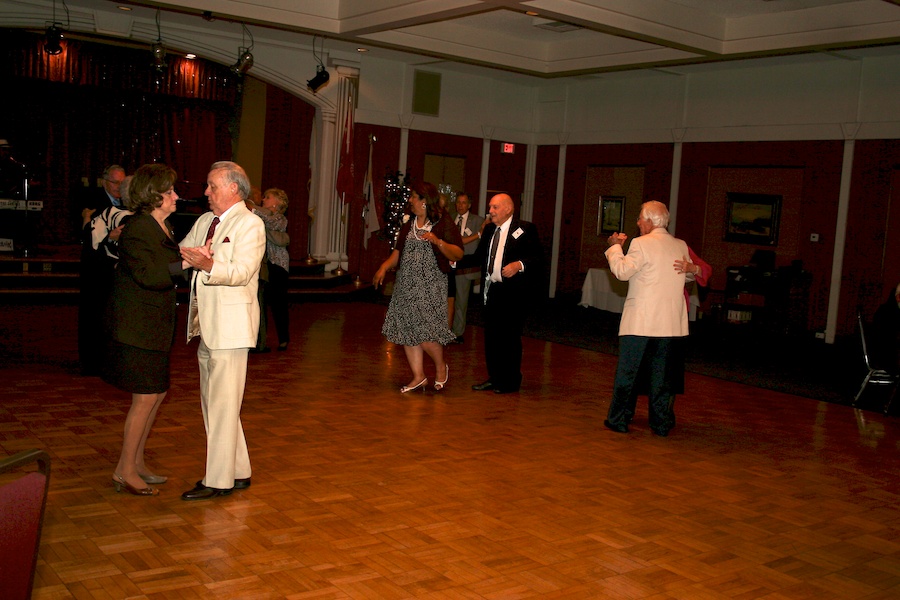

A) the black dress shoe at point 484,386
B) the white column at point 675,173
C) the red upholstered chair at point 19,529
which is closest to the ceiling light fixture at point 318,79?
the white column at point 675,173

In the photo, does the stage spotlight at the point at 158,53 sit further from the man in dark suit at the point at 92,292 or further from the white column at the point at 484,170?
the white column at the point at 484,170

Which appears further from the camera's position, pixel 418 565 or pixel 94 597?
pixel 418 565

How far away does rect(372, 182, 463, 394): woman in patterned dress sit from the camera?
6.13 m

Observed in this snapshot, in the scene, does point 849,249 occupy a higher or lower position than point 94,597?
higher

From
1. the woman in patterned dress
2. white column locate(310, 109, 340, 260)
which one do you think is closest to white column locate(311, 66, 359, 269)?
white column locate(310, 109, 340, 260)

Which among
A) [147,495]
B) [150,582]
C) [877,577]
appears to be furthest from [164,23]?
[877,577]

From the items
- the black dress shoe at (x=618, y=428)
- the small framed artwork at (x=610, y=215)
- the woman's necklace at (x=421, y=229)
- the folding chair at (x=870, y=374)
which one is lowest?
the black dress shoe at (x=618, y=428)

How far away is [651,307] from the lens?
541 centimetres

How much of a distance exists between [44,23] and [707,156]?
8901 millimetres

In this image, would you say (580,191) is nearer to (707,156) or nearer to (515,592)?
(707,156)

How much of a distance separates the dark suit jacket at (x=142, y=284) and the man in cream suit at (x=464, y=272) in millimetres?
4667

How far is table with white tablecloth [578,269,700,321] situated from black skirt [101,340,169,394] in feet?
31.3

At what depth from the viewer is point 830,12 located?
8930 mm

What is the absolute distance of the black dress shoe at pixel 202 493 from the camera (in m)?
3.90
